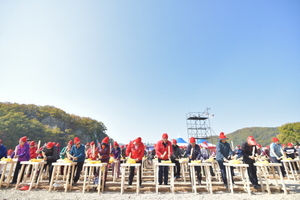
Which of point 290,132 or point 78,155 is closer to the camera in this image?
point 78,155

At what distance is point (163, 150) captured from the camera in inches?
263

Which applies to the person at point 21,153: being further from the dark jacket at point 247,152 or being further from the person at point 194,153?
the dark jacket at point 247,152

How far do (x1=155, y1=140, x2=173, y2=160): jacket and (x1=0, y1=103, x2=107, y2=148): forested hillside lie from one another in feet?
106

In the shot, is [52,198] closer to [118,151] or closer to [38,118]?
[118,151]

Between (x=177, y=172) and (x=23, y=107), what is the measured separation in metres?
42.9

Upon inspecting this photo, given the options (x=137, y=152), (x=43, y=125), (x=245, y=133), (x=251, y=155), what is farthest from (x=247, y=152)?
(x=245, y=133)

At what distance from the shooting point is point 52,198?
4.84 metres

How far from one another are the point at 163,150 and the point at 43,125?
37.2m

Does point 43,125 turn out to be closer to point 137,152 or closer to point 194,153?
point 137,152

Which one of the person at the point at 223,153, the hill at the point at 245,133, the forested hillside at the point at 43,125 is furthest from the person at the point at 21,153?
the hill at the point at 245,133

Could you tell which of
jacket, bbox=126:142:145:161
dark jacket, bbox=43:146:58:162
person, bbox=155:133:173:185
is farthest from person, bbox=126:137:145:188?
dark jacket, bbox=43:146:58:162

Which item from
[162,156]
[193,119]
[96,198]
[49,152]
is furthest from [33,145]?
[193,119]

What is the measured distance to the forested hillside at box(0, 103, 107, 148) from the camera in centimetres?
2792

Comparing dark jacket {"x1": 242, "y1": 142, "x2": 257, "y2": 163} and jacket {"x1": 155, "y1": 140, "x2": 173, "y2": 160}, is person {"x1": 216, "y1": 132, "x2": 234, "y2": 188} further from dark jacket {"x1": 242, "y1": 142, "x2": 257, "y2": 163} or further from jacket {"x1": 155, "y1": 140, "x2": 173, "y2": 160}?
jacket {"x1": 155, "y1": 140, "x2": 173, "y2": 160}
